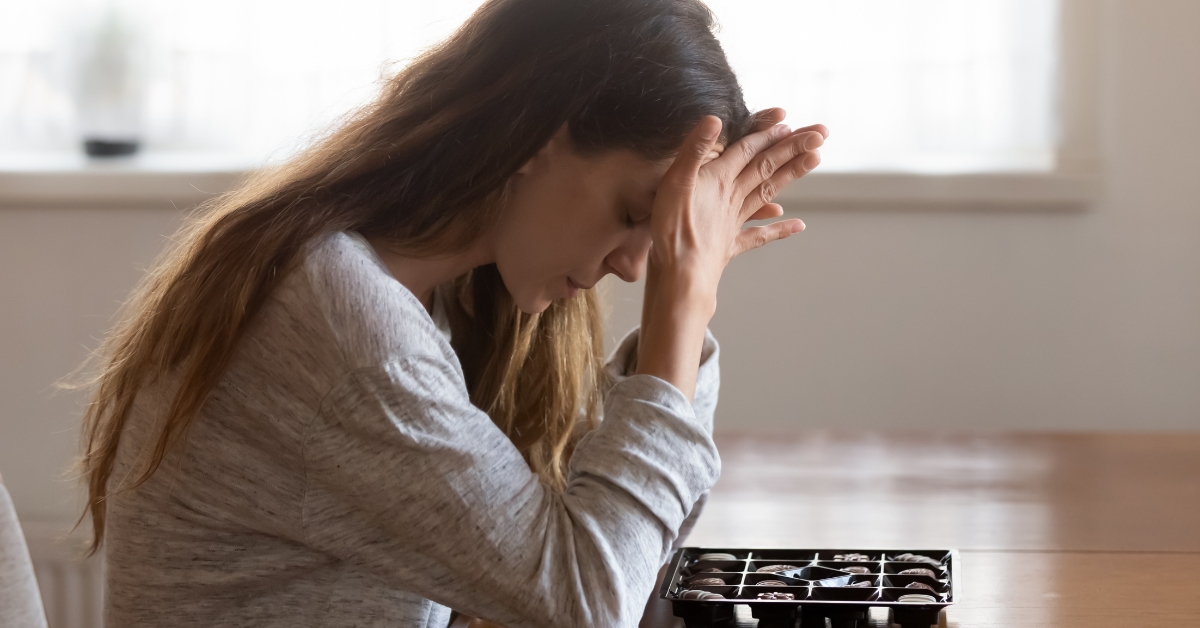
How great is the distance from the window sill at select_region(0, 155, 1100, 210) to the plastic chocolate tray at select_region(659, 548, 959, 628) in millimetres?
1146

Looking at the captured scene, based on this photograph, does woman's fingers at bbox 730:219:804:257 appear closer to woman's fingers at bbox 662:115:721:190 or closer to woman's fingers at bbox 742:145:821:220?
woman's fingers at bbox 742:145:821:220

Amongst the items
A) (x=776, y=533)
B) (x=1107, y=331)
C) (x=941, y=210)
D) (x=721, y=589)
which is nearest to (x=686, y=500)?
(x=721, y=589)

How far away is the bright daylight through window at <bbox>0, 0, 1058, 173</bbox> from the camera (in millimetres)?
1990

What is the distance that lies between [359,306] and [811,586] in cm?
39

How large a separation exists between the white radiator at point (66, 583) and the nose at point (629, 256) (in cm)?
123

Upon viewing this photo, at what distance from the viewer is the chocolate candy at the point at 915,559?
0.91 meters

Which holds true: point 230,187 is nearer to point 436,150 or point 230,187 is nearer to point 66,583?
point 66,583

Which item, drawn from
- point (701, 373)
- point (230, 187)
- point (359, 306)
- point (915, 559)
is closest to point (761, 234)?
point (701, 373)

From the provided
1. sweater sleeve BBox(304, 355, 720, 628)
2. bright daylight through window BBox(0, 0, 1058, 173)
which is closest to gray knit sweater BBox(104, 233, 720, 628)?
sweater sleeve BBox(304, 355, 720, 628)

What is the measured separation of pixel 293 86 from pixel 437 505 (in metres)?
1.56

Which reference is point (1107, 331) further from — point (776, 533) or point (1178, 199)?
point (776, 533)

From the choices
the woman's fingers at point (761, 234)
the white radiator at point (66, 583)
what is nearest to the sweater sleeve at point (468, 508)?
the woman's fingers at point (761, 234)

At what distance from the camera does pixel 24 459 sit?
2.19 metres

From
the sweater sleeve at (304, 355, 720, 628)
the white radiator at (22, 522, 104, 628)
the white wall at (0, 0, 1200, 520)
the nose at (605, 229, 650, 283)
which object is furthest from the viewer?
the white wall at (0, 0, 1200, 520)
